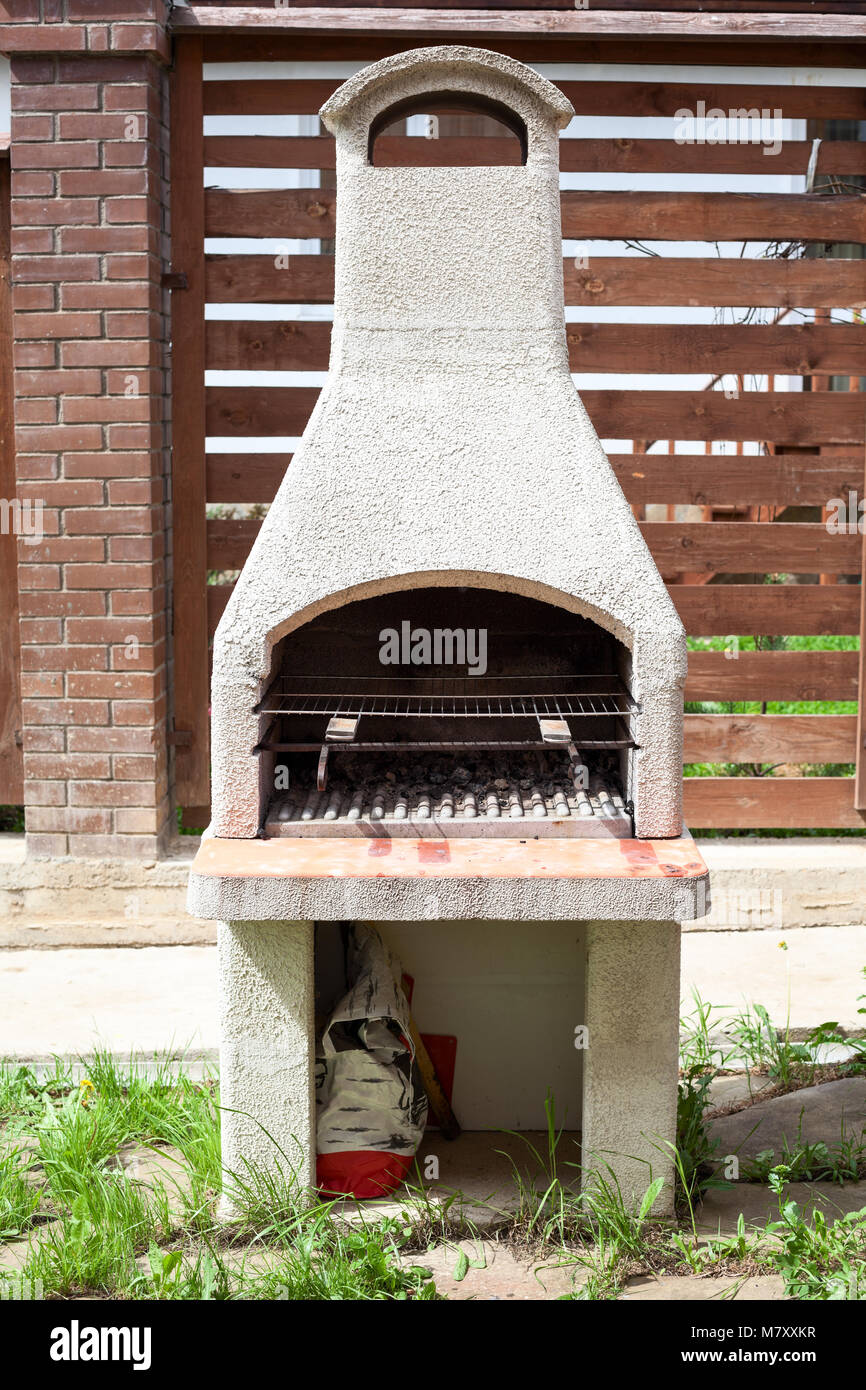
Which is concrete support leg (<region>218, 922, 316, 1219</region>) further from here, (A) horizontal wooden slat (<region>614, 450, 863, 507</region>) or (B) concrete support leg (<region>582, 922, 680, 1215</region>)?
(A) horizontal wooden slat (<region>614, 450, 863, 507</region>)

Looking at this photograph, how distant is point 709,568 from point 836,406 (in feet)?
2.81

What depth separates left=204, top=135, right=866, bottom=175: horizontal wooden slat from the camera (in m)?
5.42

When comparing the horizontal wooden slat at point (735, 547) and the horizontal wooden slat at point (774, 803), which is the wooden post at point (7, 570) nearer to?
the horizontal wooden slat at point (735, 547)

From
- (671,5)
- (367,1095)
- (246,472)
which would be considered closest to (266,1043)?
(367,1095)

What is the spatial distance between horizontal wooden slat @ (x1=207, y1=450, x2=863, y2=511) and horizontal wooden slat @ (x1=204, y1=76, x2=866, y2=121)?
1.40 metres

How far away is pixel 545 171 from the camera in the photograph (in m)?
3.67

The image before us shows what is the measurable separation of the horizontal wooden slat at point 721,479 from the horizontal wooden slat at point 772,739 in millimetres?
935

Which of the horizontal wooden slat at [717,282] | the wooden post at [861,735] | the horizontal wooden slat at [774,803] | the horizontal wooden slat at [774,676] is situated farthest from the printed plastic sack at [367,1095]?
the horizontal wooden slat at [717,282]

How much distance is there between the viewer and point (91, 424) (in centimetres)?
527

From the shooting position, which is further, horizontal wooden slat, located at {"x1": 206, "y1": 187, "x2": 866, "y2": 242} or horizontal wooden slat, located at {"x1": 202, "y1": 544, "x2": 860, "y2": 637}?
horizontal wooden slat, located at {"x1": 202, "y1": 544, "x2": 860, "y2": 637}

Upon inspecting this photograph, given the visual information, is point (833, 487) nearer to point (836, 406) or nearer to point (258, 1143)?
point (836, 406)

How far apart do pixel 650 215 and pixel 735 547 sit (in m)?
1.42

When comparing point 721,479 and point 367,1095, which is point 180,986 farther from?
point 721,479

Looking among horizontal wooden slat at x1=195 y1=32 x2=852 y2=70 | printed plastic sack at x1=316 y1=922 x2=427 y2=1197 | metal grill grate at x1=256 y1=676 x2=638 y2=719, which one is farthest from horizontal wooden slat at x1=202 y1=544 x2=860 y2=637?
printed plastic sack at x1=316 y1=922 x2=427 y2=1197
